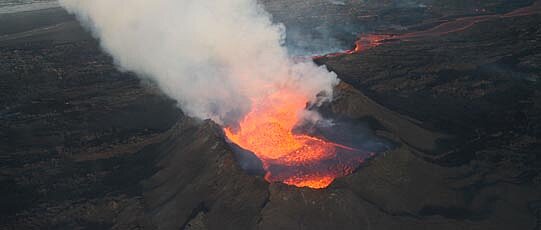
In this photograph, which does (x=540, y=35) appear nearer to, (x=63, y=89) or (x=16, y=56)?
(x=63, y=89)

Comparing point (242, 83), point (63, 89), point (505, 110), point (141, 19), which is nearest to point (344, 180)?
point (242, 83)

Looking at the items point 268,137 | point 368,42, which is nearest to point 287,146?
point 268,137

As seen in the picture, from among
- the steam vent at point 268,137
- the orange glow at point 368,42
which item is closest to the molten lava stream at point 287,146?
the steam vent at point 268,137

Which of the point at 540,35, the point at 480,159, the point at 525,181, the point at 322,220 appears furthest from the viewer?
the point at 540,35

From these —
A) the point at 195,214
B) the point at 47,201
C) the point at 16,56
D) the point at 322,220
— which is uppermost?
the point at 322,220

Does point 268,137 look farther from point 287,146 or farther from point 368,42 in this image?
point 368,42

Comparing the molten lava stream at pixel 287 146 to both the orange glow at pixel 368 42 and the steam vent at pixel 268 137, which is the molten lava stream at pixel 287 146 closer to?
the steam vent at pixel 268 137
